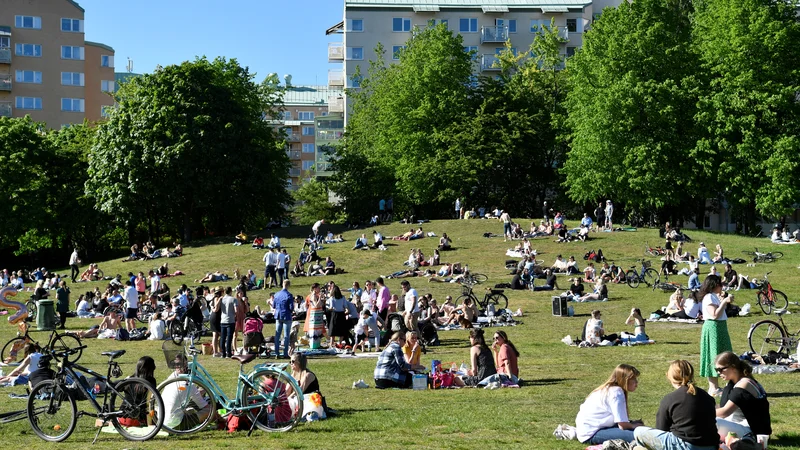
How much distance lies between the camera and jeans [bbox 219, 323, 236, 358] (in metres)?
22.8

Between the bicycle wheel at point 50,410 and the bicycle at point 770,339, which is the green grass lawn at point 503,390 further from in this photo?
the bicycle at point 770,339

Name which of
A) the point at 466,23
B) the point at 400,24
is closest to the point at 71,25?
the point at 400,24

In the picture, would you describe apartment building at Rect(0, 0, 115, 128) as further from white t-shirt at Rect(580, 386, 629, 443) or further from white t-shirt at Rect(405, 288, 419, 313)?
white t-shirt at Rect(580, 386, 629, 443)

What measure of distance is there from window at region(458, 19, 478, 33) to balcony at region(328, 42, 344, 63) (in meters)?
14.3

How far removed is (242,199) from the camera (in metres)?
62.8

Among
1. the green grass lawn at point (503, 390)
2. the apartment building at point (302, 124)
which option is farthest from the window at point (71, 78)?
the green grass lawn at point (503, 390)

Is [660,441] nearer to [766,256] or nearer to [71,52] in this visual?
[766,256]

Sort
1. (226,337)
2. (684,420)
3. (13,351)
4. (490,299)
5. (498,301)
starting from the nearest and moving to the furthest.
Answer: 1. (684,420)
2. (13,351)
3. (226,337)
4. (490,299)
5. (498,301)

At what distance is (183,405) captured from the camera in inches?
488

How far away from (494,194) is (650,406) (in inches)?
2147

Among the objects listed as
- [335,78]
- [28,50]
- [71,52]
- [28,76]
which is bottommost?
[28,76]

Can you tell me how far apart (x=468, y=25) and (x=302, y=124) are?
62594 millimetres

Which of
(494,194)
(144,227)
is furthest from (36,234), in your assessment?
(494,194)

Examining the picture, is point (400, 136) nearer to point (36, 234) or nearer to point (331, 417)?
point (36, 234)
